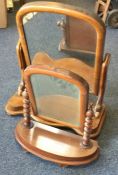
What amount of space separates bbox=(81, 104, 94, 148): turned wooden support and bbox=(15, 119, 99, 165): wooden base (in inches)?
1.0

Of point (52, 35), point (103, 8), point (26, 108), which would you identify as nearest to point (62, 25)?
point (52, 35)

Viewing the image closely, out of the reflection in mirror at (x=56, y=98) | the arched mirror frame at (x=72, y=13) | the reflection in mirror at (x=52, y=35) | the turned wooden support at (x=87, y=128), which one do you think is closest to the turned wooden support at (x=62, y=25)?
the reflection in mirror at (x=52, y=35)

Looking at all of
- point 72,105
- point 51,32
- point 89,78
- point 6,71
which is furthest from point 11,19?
point 72,105

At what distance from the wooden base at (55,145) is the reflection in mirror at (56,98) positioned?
0.09 meters

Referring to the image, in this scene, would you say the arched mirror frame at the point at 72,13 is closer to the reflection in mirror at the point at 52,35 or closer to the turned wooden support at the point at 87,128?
the reflection in mirror at the point at 52,35

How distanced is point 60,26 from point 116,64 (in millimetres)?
719

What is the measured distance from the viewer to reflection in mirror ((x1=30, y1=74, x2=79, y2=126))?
4.32 ft

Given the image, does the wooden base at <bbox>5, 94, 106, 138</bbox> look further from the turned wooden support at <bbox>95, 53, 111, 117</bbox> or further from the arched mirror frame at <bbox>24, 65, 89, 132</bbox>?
the arched mirror frame at <bbox>24, 65, 89, 132</bbox>

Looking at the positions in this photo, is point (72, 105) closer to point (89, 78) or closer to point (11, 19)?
point (89, 78)

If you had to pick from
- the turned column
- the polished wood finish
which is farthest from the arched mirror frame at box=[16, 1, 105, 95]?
the polished wood finish

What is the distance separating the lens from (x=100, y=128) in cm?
166

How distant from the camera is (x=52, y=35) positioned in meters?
1.62

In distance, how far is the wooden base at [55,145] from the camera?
146 cm

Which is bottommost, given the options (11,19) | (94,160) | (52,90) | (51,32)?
(94,160)
